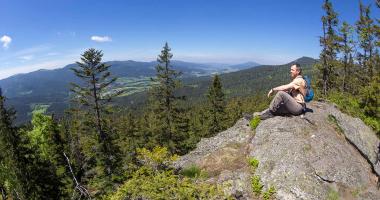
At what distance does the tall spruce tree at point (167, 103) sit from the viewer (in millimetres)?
40688

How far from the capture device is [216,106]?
185 feet

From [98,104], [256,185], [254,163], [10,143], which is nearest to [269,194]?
[256,185]

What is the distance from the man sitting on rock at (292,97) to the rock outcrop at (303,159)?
1.23ft

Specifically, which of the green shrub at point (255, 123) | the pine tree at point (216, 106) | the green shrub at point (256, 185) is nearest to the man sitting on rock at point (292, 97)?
the green shrub at point (255, 123)

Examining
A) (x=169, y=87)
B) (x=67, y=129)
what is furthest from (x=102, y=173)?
(x=67, y=129)

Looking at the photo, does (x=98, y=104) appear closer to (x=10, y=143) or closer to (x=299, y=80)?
(x=10, y=143)

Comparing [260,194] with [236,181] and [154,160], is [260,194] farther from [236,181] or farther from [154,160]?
[154,160]

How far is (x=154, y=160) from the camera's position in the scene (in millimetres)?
8422

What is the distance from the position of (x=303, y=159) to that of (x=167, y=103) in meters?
32.1

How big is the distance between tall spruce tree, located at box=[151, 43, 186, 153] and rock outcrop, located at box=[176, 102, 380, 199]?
2749 cm

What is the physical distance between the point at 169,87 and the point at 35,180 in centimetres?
1870

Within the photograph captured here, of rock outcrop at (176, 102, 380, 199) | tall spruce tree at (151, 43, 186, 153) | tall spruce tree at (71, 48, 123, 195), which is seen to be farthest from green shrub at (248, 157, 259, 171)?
tall spruce tree at (151, 43, 186, 153)

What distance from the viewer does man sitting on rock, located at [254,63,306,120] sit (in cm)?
1262

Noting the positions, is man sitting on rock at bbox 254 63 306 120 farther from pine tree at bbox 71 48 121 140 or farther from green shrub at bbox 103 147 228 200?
pine tree at bbox 71 48 121 140
